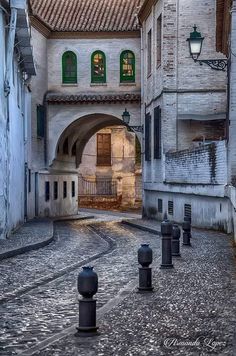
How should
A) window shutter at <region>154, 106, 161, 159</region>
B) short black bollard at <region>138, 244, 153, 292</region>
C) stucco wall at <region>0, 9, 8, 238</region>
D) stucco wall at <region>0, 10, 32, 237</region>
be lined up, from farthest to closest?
1. window shutter at <region>154, 106, 161, 159</region>
2. stucco wall at <region>0, 10, 32, 237</region>
3. stucco wall at <region>0, 9, 8, 238</region>
4. short black bollard at <region>138, 244, 153, 292</region>

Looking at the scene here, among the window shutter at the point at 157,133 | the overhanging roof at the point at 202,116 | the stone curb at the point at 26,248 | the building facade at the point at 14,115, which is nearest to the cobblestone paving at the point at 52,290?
the stone curb at the point at 26,248

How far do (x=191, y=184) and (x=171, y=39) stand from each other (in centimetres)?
657

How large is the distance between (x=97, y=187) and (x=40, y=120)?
22.4 meters

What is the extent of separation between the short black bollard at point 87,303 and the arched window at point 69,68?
2957 centimetres

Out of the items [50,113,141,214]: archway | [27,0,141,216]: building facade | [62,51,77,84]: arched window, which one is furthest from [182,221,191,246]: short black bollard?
[50,113,141,214]: archway

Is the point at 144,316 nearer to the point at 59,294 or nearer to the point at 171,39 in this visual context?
the point at 59,294

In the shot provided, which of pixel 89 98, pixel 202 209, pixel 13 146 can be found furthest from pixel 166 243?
pixel 89 98

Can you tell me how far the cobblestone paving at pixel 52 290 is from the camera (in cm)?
835

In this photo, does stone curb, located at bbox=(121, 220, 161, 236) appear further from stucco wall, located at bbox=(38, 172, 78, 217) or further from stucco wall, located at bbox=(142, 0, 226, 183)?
stucco wall, located at bbox=(38, 172, 78, 217)

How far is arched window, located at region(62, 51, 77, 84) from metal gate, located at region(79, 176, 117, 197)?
20.2 m

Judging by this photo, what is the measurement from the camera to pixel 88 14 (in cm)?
3828

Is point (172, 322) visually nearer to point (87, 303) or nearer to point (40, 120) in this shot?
point (87, 303)

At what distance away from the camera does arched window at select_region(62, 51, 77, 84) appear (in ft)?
121

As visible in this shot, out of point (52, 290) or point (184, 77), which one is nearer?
point (52, 290)
